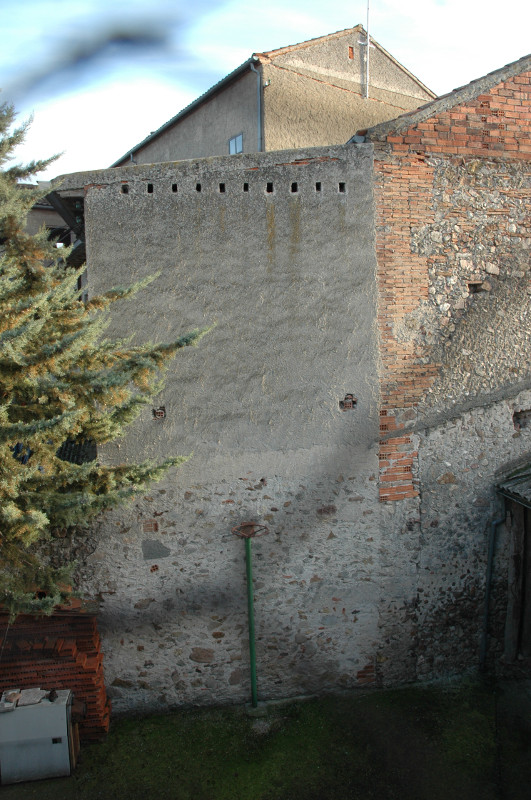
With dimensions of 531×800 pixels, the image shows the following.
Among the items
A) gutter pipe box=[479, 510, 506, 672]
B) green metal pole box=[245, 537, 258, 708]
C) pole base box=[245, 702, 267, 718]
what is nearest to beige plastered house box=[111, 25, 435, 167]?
green metal pole box=[245, 537, 258, 708]

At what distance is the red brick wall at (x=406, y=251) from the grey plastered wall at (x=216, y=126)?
4.53 metres

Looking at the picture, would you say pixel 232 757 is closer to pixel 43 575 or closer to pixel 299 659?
pixel 299 659

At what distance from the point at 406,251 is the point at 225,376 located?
2.39 m

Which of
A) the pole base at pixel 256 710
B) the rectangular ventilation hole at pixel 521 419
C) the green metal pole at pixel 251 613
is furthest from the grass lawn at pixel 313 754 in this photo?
the rectangular ventilation hole at pixel 521 419

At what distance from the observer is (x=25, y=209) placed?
7.11 metres

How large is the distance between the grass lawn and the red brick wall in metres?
2.31

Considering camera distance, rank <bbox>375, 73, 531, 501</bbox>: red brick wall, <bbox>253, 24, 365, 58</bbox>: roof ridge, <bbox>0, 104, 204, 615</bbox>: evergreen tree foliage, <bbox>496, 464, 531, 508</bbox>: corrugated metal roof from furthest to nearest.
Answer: <bbox>253, 24, 365, 58</bbox>: roof ridge < <bbox>375, 73, 531, 501</bbox>: red brick wall < <bbox>496, 464, 531, 508</bbox>: corrugated metal roof < <bbox>0, 104, 204, 615</bbox>: evergreen tree foliage

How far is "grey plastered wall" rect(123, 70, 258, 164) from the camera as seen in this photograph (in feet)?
34.6

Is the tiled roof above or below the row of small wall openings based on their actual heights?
above

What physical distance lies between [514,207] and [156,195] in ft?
13.2

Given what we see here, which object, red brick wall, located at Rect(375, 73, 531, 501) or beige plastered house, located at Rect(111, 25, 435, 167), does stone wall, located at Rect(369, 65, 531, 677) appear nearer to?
red brick wall, located at Rect(375, 73, 531, 501)

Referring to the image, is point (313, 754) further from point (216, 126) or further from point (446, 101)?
point (216, 126)

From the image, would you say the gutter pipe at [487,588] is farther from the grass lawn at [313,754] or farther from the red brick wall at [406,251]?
the red brick wall at [406,251]

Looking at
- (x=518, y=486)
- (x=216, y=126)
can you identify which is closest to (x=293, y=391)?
(x=518, y=486)
